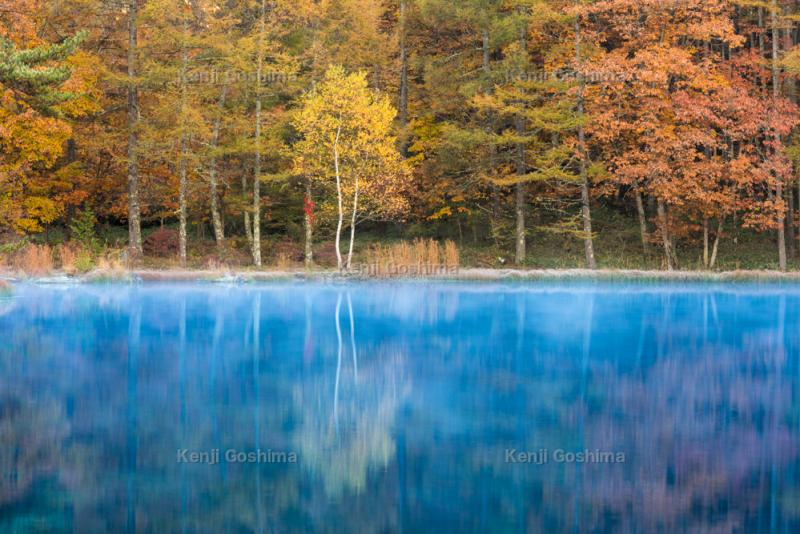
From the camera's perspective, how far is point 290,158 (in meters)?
34.2

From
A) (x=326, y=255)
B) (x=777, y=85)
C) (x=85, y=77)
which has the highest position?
(x=85, y=77)

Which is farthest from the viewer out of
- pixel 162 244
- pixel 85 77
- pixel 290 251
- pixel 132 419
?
pixel 162 244

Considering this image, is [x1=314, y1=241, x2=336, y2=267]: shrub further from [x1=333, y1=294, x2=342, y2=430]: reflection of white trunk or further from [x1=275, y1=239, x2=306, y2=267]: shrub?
[x1=333, y1=294, x2=342, y2=430]: reflection of white trunk

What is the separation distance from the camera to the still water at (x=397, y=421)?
24.1ft

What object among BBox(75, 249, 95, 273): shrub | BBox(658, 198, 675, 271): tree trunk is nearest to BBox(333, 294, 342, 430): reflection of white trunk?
BBox(75, 249, 95, 273): shrub

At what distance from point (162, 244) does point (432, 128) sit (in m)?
12.0

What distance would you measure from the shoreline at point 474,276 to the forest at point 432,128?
3.68ft

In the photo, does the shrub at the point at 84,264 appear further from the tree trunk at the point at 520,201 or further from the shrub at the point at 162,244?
the tree trunk at the point at 520,201

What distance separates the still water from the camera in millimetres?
7332

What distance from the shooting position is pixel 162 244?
35344 millimetres

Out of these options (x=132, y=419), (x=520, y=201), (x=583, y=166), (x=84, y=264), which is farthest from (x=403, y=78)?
(x=132, y=419)

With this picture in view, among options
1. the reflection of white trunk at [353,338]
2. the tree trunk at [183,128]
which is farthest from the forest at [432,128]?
the reflection of white trunk at [353,338]

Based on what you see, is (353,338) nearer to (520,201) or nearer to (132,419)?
(132,419)

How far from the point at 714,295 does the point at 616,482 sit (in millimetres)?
19086
